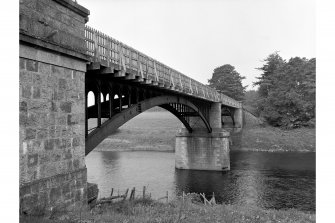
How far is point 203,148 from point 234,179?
6.40 m

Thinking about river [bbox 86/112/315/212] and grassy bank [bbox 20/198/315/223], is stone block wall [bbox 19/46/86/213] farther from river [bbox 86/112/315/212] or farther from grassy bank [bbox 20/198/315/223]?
river [bbox 86/112/315/212]

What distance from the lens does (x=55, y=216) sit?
7.18 metres

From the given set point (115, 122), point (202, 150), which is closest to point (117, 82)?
point (115, 122)

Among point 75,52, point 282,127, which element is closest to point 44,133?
point 75,52

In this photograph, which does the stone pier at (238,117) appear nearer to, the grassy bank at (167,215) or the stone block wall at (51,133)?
the grassy bank at (167,215)

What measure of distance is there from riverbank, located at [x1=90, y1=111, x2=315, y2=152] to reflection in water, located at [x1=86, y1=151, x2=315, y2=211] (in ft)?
29.1

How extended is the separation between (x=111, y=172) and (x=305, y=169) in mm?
20083

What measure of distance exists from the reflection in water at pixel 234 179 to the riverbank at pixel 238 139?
8867mm

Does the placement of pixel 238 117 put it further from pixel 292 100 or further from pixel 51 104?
pixel 51 104

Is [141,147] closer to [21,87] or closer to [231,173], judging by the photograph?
[231,173]

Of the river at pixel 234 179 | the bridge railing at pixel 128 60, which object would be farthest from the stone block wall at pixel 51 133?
the river at pixel 234 179

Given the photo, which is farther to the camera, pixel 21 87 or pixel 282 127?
pixel 282 127

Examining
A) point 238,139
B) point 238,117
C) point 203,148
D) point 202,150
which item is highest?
point 238,117

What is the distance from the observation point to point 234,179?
27516mm
